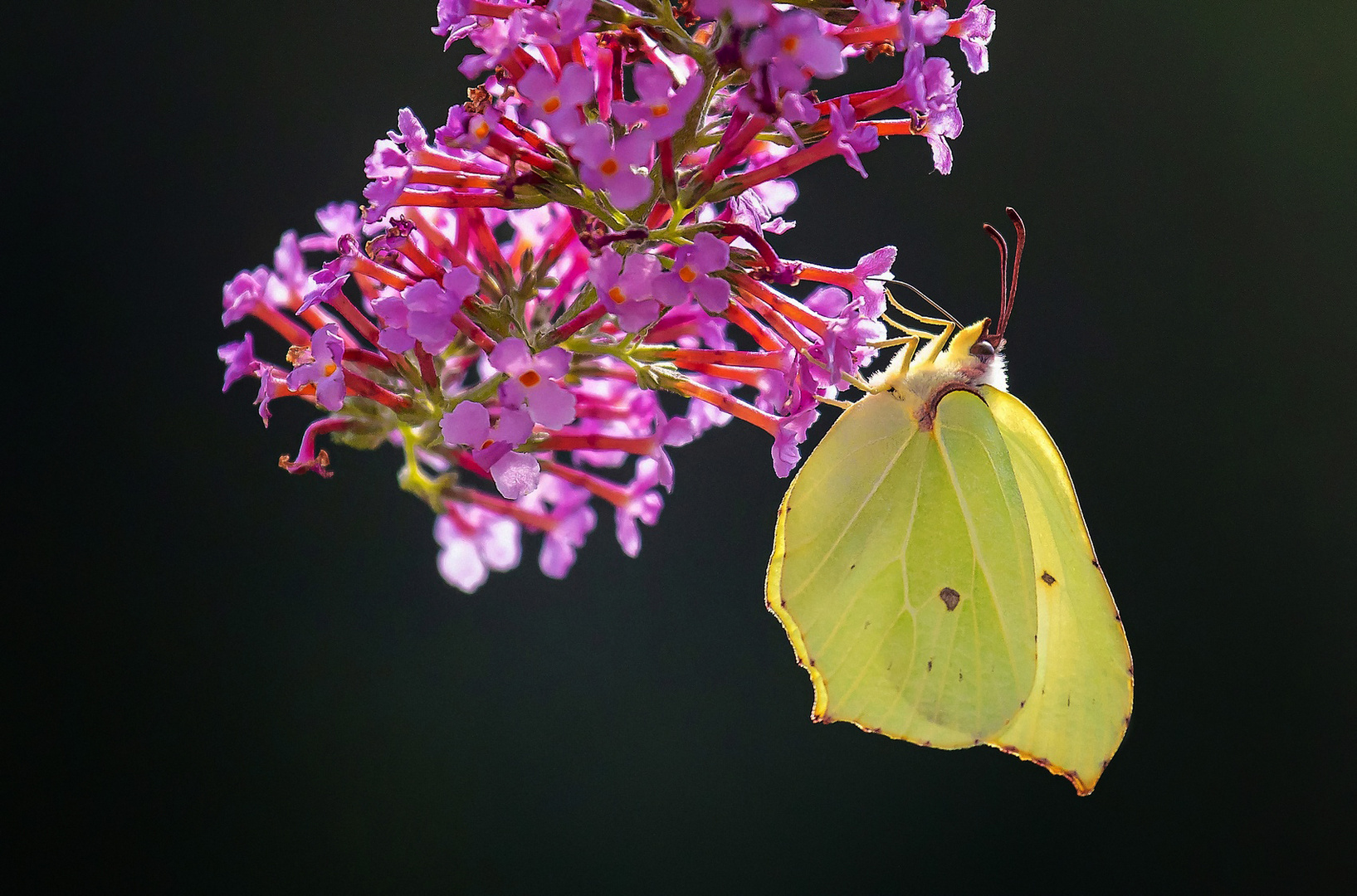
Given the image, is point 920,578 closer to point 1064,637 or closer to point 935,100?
point 1064,637

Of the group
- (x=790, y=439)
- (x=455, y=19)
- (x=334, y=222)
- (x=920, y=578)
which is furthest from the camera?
(x=920, y=578)

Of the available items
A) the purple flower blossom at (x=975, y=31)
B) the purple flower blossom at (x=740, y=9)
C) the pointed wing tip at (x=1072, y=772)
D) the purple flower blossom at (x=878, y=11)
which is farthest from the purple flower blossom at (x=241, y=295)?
the pointed wing tip at (x=1072, y=772)

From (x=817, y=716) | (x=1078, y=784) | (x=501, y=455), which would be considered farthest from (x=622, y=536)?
(x=1078, y=784)

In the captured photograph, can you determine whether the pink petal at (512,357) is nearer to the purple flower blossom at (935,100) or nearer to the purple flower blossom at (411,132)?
the purple flower blossom at (411,132)

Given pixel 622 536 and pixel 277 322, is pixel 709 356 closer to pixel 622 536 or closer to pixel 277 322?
pixel 622 536

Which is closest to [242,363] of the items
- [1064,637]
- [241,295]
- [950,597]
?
[241,295]

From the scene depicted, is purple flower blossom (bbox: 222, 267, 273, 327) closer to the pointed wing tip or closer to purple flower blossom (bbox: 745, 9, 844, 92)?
purple flower blossom (bbox: 745, 9, 844, 92)
